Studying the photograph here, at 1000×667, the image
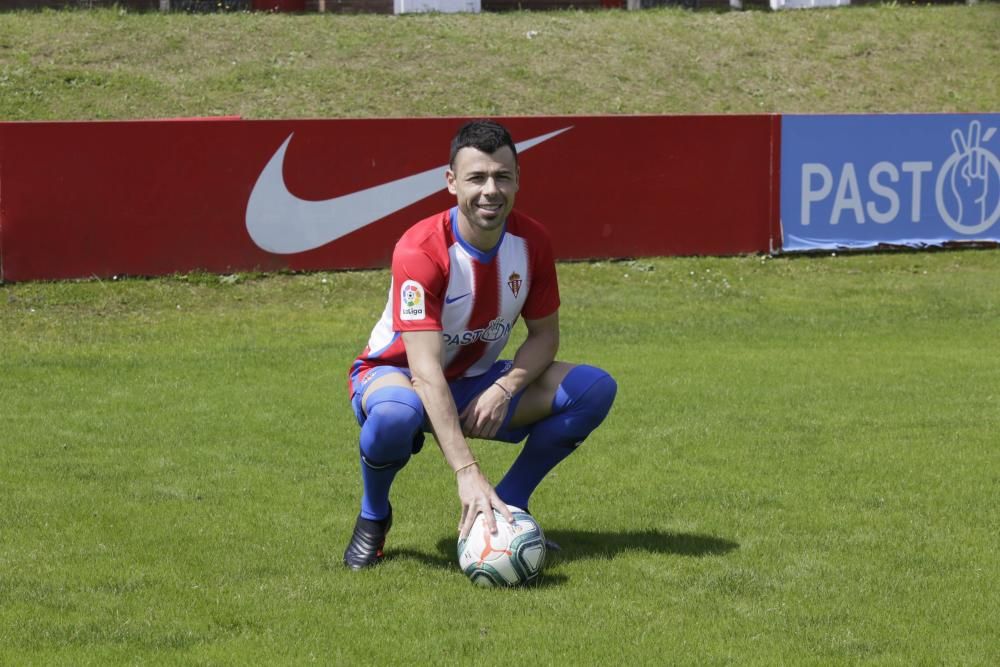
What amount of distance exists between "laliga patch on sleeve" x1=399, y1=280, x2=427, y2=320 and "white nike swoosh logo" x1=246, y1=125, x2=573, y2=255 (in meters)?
9.44

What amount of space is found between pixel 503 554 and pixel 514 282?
1.25 metres

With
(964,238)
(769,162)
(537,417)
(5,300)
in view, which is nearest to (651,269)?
(769,162)

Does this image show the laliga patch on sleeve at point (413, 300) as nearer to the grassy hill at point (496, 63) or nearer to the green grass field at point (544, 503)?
the green grass field at point (544, 503)

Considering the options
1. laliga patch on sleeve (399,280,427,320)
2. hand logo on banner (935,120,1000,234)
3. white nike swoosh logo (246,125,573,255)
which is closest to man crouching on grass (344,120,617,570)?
laliga patch on sleeve (399,280,427,320)

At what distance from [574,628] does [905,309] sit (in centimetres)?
1061

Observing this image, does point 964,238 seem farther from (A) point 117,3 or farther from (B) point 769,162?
(A) point 117,3

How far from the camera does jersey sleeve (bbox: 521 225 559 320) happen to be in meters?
6.39

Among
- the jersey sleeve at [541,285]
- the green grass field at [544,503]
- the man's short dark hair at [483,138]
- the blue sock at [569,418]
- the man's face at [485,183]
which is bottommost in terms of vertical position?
the green grass field at [544,503]

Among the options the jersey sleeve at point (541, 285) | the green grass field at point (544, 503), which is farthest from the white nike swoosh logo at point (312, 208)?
the jersey sleeve at point (541, 285)

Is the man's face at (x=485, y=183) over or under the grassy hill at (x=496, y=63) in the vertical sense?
under

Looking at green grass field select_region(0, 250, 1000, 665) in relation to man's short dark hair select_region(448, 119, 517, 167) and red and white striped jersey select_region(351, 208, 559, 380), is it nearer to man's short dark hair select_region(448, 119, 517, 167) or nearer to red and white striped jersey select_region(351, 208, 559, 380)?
red and white striped jersey select_region(351, 208, 559, 380)

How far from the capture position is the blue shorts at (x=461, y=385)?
248 inches

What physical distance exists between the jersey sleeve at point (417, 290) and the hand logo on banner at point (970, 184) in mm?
12815

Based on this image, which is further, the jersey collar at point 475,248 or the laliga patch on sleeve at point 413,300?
the jersey collar at point 475,248
